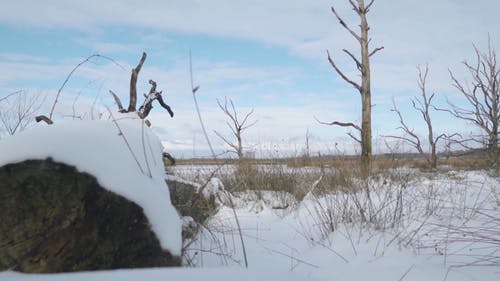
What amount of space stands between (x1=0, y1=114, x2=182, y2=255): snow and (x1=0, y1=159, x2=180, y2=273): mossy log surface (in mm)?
33

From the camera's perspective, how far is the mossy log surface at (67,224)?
1.66 m

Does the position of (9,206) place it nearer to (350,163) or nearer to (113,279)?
(113,279)

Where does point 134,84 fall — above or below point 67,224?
above

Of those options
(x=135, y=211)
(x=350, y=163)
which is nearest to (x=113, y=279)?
(x=135, y=211)

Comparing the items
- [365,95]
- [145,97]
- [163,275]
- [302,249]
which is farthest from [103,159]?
[365,95]

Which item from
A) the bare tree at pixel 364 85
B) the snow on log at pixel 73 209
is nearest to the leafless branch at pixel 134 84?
the snow on log at pixel 73 209

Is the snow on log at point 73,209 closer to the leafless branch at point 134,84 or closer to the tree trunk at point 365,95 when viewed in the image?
the leafless branch at point 134,84

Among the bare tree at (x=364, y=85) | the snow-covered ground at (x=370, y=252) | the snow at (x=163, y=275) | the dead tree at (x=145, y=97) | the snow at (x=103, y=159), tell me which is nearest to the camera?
the snow at (x=163, y=275)

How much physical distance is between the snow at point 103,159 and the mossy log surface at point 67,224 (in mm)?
33

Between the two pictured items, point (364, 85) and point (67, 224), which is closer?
point (67, 224)

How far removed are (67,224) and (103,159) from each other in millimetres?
326

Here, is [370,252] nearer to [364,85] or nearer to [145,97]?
[145,97]

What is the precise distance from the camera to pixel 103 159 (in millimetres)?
1736

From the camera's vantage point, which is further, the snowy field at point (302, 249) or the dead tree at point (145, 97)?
the dead tree at point (145, 97)
